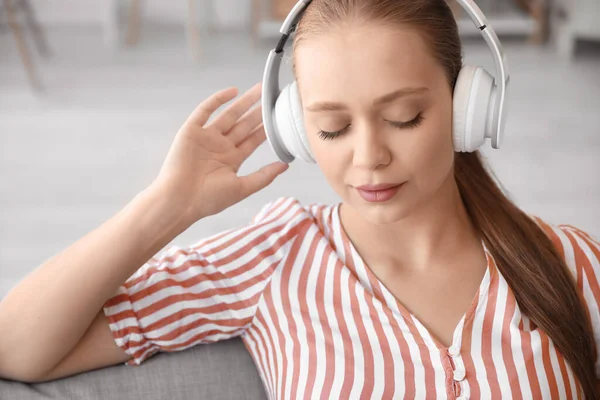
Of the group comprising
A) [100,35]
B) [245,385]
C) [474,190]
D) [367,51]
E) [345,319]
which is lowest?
[245,385]

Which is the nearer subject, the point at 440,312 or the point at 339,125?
the point at 339,125

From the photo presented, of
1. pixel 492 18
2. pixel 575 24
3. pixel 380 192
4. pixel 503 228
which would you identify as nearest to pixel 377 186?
pixel 380 192

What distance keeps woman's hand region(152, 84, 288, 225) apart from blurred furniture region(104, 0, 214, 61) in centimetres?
356

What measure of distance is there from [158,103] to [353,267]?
2930 millimetres

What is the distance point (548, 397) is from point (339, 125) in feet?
1.41

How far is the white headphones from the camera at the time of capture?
36.7 inches

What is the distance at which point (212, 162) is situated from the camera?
1100 mm

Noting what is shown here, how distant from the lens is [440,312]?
3.49 feet

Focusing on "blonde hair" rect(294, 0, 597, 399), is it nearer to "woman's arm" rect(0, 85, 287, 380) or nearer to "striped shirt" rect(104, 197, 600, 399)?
"striped shirt" rect(104, 197, 600, 399)

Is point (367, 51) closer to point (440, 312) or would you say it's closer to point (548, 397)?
point (440, 312)

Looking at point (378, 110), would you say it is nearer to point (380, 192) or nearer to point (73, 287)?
point (380, 192)

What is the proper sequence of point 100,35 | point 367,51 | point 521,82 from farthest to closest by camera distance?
1. point 100,35
2. point 521,82
3. point 367,51

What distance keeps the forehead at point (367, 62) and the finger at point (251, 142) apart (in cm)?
23

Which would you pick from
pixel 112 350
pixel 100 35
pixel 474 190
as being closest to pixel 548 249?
pixel 474 190
